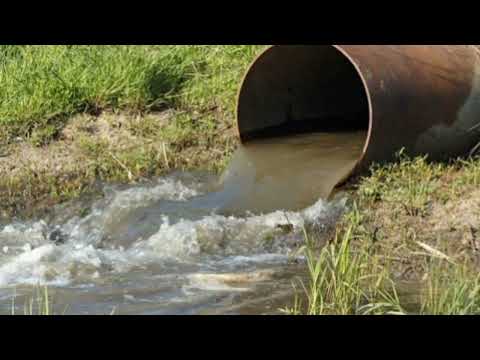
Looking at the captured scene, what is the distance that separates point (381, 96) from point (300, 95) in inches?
60.8

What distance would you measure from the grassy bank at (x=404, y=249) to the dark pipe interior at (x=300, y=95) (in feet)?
4.58

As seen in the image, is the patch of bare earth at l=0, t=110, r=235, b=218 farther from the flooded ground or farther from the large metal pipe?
the large metal pipe

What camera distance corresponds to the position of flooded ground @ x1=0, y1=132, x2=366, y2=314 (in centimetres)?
449

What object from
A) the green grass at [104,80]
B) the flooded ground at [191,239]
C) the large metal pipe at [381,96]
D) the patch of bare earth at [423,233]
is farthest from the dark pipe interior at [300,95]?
the patch of bare earth at [423,233]

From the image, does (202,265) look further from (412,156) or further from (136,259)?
(412,156)

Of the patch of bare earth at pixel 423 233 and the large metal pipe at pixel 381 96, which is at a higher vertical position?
the large metal pipe at pixel 381 96

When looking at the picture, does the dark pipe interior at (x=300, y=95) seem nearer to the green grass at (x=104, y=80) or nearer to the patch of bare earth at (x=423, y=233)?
the green grass at (x=104, y=80)

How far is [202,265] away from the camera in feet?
16.3

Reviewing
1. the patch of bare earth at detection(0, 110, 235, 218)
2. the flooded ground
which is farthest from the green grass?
the flooded ground

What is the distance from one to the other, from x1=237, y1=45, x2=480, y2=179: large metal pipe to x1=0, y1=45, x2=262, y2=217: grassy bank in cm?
43

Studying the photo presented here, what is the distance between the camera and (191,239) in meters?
5.23

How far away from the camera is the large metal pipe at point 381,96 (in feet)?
18.8

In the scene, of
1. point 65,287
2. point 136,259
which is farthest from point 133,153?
point 65,287

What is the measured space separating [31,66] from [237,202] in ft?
7.94
